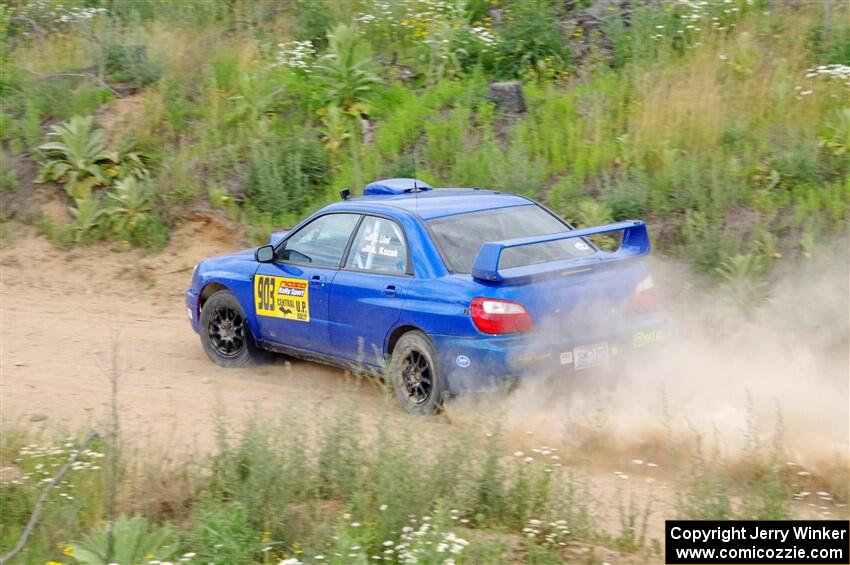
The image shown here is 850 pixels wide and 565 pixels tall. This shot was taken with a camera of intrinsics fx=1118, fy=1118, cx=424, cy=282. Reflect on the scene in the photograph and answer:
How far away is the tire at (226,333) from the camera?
9.69m

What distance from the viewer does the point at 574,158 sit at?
12.8 m

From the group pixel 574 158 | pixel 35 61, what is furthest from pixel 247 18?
pixel 574 158

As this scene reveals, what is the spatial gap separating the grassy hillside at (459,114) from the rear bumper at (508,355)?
331 centimetres

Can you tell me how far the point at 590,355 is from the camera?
770 cm

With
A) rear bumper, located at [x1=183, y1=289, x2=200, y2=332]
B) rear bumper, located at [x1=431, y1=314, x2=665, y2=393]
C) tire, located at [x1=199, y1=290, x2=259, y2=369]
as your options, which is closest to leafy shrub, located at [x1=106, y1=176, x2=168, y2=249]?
rear bumper, located at [x1=183, y1=289, x2=200, y2=332]

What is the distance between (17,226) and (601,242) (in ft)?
23.8

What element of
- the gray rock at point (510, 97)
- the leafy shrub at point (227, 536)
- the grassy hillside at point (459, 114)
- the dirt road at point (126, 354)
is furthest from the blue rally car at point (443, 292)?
the gray rock at point (510, 97)

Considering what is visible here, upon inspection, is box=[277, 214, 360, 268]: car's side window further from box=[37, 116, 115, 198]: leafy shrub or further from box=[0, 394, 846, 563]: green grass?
box=[37, 116, 115, 198]: leafy shrub

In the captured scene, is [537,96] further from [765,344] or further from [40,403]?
[40,403]

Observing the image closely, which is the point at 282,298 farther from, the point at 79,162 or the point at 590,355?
the point at 79,162

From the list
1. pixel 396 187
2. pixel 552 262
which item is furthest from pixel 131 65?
pixel 552 262

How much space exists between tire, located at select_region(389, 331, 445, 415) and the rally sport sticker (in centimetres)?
111

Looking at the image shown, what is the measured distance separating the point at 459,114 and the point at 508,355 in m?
6.88

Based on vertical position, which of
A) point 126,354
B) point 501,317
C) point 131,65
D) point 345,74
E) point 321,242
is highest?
point 131,65
